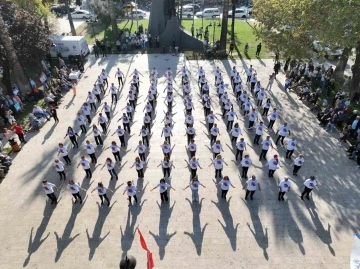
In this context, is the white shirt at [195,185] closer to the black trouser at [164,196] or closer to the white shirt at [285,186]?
the black trouser at [164,196]

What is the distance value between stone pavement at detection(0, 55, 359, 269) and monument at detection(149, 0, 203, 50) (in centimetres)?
1584

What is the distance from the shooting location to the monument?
90.7 feet

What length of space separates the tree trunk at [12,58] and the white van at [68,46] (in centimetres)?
658

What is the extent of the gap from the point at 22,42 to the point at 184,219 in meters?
16.9

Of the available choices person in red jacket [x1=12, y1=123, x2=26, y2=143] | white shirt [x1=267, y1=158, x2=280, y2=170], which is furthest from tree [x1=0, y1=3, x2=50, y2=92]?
white shirt [x1=267, y1=158, x2=280, y2=170]

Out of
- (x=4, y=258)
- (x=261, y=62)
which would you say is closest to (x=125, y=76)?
(x=261, y=62)

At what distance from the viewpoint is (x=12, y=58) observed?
18.2 meters

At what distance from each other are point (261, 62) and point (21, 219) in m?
20.8

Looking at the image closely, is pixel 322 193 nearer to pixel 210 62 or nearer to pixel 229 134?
pixel 229 134

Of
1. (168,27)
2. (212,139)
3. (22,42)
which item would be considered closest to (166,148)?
(212,139)

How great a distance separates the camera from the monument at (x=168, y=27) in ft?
90.7

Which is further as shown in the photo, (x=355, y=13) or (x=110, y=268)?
(x=355, y=13)

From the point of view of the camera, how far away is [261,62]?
2498 centimetres

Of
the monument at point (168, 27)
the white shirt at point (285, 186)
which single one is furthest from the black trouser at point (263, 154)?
the monument at point (168, 27)
